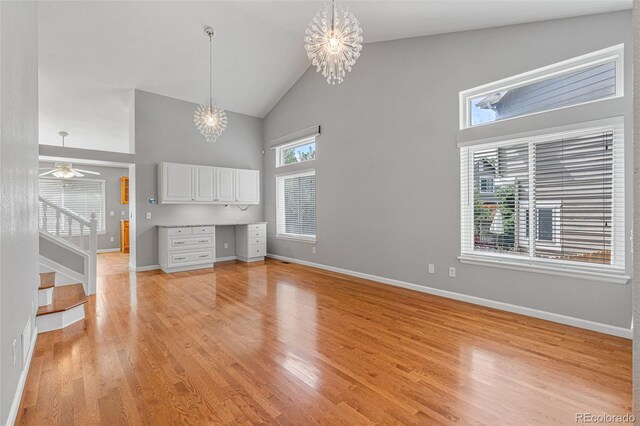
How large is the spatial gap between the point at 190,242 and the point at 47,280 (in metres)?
2.50

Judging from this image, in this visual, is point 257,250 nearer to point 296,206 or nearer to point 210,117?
point 296,206

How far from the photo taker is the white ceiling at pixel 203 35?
3.26m

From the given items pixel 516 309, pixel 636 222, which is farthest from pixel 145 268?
pixel 636 222

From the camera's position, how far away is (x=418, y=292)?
4.18 metres

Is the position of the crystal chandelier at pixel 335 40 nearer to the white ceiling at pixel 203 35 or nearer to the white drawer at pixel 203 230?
the white ceiling at pixel 203 35

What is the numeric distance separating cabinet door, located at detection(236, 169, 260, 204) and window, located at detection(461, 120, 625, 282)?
480cm

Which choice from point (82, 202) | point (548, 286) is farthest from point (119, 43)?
point (548, 286)

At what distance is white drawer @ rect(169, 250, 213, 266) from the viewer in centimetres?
571

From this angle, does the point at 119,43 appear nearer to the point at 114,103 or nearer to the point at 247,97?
the point at 114,103

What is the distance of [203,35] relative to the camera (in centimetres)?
485

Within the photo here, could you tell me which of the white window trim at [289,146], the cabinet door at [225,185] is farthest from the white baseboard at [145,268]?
the white window trim at [289,146]

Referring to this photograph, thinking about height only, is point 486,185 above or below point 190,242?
above

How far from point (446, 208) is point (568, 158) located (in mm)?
1354

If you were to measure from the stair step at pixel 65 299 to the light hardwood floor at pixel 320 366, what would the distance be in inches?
9.6
